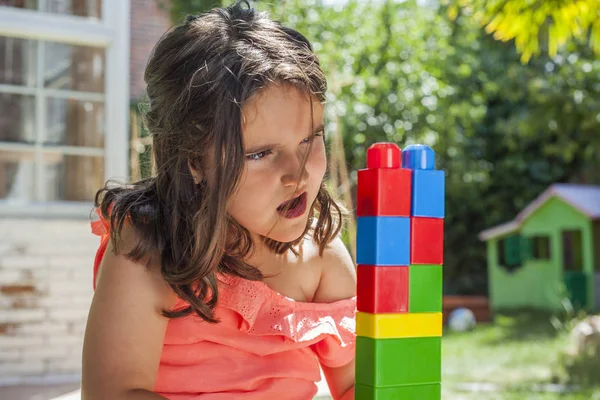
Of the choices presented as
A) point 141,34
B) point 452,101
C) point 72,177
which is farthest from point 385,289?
point 452,101

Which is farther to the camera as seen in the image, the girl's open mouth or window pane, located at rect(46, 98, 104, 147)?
window pane, located at rect(46, 98, 104, 147)

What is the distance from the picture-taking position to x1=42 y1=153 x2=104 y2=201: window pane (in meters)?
4.88

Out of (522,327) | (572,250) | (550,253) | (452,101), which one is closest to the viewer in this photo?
(522,327)

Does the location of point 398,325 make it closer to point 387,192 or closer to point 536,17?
point 387,192

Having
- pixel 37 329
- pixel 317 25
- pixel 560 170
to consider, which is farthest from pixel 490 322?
pixel 37 329

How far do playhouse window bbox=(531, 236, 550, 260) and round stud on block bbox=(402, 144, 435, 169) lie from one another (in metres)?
10.6

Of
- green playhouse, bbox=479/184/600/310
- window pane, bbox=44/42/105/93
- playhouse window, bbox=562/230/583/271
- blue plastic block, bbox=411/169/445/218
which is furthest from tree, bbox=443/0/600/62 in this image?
playhouse window, bbox=562/230/583/271

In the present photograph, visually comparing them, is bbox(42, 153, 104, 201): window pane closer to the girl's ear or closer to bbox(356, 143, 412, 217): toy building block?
the girl's ear

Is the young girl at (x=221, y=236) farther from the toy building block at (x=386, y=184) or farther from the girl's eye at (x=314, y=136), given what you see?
the toy building block at (x=386, y=184)

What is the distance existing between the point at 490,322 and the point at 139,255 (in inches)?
373

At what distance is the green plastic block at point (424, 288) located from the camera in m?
0.87

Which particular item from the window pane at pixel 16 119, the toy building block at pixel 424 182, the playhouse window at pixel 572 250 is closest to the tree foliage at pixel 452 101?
the playhouse window at pixel 572 250

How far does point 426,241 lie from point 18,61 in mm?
4545

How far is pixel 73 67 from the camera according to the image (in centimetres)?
501
